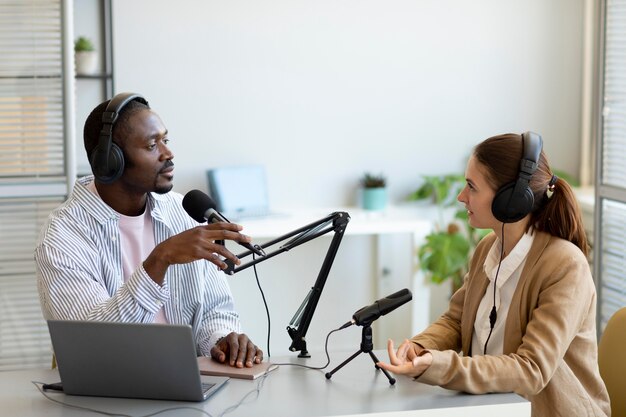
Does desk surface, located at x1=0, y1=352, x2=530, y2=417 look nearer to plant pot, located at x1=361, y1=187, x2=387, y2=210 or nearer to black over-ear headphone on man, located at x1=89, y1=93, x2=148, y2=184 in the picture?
black over-ear headphone on man, located at x1=89, y1=93, x2=148, y2=184

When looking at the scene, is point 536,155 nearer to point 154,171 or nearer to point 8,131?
point 154,171

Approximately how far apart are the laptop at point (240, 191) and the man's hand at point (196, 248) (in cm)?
202

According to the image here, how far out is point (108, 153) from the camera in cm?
229

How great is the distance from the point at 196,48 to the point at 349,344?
1.62 m

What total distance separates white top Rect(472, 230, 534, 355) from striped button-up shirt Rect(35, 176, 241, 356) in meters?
0.67

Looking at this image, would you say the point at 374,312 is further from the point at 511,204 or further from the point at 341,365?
the point at 511,204

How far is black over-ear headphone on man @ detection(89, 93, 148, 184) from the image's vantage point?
89.9 inches

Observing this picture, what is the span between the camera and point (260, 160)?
4465 millimetres

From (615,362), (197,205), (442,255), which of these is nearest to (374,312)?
(197,205)

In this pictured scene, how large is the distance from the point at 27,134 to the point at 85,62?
24.9 inches

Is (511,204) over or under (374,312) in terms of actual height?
over

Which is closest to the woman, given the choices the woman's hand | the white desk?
the woman's hand

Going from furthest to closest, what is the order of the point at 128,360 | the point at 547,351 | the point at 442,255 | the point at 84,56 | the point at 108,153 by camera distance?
1. the point at 442,255
2. the point at 84,56
3. the point at 108,153
4. the point at 547,351
5. the point at 128,360

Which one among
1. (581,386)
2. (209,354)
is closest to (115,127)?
(209,354)
